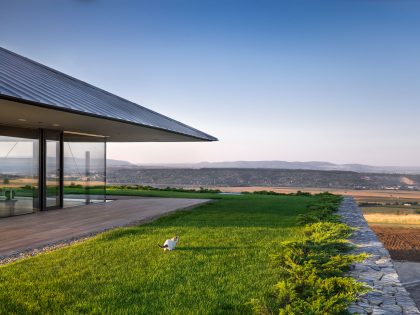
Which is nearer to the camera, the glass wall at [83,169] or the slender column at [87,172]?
the glass wall at [83,169]

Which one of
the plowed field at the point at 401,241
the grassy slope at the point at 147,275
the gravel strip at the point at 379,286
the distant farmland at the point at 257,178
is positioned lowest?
the plowed field at the point at 401,241

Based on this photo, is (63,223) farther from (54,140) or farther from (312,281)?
(312,281)

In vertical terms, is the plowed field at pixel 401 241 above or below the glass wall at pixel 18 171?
below

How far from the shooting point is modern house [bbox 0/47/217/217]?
9234 millimetres

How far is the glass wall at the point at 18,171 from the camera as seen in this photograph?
37.3 feet

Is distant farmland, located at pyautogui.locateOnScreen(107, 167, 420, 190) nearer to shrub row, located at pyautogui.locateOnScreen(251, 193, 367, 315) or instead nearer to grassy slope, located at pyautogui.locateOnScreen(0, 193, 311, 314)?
grassy slope, located at pyautogui.locateOnScreen(0, 193, 311, 314)

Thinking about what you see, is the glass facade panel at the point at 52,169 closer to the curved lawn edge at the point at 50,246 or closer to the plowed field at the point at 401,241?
the curved lawn edge at the point at 50,246

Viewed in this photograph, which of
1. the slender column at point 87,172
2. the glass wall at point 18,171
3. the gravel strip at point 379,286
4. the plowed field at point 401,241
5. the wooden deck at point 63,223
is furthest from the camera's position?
the plowed field at point 401,241

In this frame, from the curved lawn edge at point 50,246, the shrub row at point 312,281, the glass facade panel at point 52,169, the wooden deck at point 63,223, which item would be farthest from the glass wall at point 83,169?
the shrub row at point 312,281

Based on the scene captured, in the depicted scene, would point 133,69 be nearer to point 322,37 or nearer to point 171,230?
point 322,37

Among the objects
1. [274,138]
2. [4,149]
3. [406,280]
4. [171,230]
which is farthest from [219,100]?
[171,230]

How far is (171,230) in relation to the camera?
28.6 feet

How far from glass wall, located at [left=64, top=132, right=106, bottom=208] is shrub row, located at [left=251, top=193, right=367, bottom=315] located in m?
9.14

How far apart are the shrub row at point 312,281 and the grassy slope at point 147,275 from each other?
0.78ft
